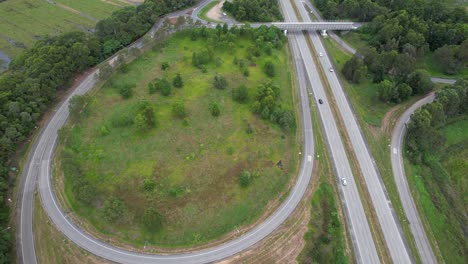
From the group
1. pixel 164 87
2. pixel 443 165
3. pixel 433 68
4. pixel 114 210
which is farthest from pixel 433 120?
pixel 114 210

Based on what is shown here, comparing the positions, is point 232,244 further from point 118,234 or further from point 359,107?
point 359,107

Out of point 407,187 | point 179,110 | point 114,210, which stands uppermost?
point 179,110

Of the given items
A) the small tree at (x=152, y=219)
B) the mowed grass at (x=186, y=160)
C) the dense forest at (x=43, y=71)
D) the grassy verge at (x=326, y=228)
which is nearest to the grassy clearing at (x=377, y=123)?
the grassy verge at (x=326, y=228)

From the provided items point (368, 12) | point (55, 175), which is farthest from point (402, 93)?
point (55, 175)

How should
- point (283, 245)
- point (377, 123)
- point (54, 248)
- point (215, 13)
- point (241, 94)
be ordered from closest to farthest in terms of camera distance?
point (54, 248), point (283, 245), point (377, 123), point (241, 94), point (215, 13)

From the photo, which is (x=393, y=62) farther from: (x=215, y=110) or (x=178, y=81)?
(x=178, y=81)

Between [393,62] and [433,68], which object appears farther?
[433,68]

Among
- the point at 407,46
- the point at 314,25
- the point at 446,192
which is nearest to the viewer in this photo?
the point at 446,192

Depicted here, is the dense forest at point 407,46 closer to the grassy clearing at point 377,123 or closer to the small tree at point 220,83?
the grassy clearing at point 377,123
